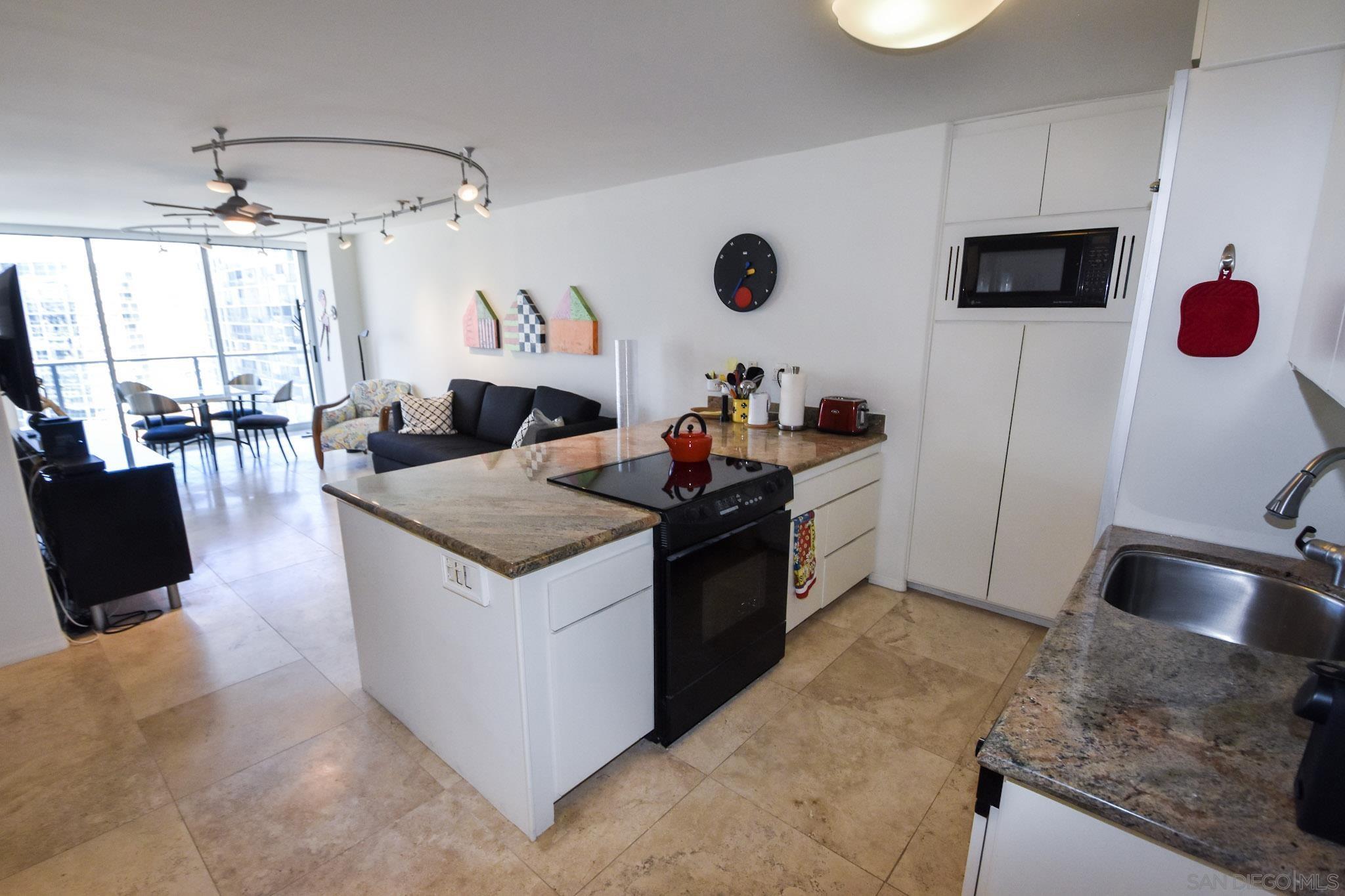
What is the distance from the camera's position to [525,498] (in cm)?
198

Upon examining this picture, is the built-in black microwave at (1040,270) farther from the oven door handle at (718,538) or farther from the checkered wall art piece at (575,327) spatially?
the checkered wall art piece at (575,327)

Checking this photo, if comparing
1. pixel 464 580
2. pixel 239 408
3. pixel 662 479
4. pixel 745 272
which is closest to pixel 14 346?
pixel 464 580

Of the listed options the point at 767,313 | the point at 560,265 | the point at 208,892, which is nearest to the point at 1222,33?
the point at 767,313

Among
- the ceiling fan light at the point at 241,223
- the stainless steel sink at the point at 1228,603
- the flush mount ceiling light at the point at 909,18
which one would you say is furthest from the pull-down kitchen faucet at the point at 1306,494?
the ceiling fan light at the point at 241,223

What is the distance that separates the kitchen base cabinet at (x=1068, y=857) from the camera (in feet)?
2.43

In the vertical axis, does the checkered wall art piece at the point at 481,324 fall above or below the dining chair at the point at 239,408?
above

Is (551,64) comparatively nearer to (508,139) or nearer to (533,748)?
(508,139)

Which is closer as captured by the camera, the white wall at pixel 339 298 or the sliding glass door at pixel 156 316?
the sliding glass door at pixel 156 316

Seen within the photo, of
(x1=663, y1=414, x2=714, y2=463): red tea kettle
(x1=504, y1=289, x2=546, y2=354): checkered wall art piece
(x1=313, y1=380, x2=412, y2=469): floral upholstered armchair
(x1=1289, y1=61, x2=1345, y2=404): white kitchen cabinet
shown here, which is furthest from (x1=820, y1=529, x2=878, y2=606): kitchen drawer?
(x1=313, y1=380, x2=412, y2=469): floral upholstered armchair

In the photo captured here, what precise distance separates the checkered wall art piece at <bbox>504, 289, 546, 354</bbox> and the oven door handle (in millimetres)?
3150

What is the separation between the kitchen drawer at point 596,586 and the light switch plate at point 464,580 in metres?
0.19

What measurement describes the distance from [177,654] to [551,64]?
9.69 feet

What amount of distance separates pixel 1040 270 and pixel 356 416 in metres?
5.98

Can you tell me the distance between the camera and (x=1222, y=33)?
137cm
